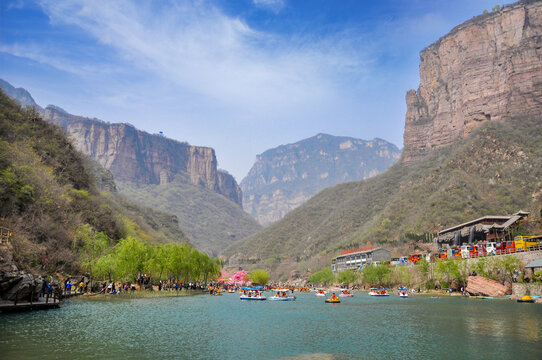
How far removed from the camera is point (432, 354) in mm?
25500

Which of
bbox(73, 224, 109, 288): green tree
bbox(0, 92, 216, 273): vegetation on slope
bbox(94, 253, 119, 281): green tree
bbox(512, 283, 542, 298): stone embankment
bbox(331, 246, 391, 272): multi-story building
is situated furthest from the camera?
bbox(331, 246, 391, 272): multi-story building

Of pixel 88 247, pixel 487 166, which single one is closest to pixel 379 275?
pixel 487 166

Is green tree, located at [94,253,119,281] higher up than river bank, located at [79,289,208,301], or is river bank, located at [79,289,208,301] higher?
green tree, located at [94,253,119,281]

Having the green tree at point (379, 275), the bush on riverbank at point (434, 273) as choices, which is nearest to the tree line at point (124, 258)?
the bush on riverbank at point (434, 273)

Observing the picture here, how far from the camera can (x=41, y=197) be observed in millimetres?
62531

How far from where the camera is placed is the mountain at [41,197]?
52.5 metres

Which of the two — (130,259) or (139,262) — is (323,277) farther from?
(130,259)

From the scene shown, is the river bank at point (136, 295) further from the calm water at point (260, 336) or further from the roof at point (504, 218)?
the roof at point (504, 218)

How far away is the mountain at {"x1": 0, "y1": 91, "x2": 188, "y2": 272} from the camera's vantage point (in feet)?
172

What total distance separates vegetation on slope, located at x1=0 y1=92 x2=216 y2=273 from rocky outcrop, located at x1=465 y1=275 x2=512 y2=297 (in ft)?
221

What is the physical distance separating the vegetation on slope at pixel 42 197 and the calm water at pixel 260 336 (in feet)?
56.5

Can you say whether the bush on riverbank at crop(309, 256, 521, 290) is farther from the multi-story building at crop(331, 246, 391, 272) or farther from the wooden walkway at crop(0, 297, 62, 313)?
the wooden walkway at crop(0, 297, 62, 313)

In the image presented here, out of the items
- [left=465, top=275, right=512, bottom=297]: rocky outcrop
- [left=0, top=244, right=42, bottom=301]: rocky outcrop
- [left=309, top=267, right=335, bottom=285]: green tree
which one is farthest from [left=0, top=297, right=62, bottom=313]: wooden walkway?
[left=309, top=267, right=335, bottom=285]: green tree

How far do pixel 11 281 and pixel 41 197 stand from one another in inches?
1149
